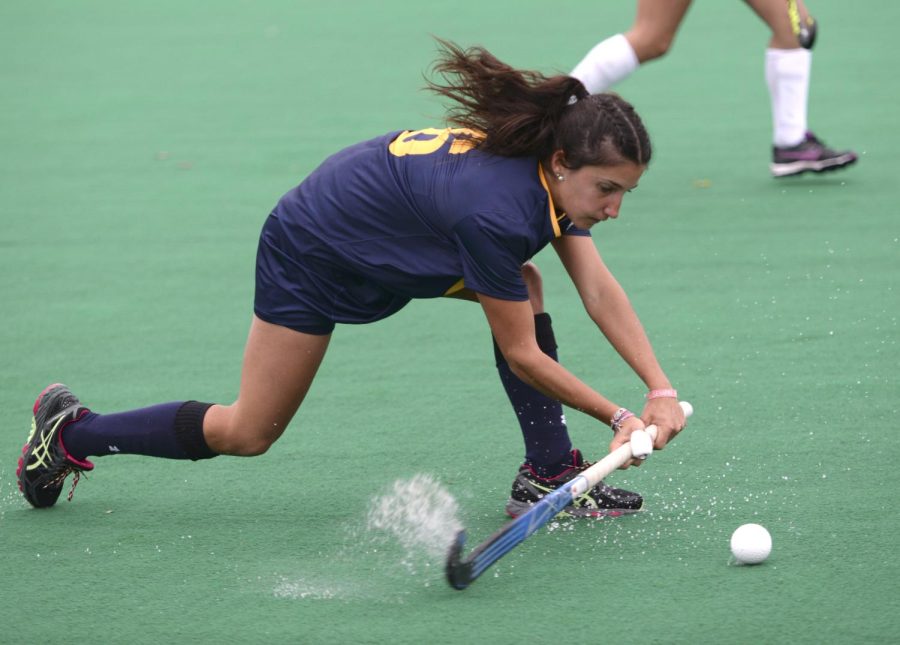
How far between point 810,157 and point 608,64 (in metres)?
1.17

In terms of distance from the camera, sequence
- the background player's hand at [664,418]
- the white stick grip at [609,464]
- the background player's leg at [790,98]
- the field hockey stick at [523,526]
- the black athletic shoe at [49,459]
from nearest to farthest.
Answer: the field hockey stick at [523,526], the white stick grip at [609,464], the background player's hand at [664,418], the black athletic shoe at [49,459], the background player's leg at [790,98]

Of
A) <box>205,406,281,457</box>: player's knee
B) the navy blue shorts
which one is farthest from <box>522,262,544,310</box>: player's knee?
<box>205,406,281,457</box>: player's knee

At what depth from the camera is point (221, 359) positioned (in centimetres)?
507

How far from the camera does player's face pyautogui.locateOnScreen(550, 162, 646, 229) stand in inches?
124

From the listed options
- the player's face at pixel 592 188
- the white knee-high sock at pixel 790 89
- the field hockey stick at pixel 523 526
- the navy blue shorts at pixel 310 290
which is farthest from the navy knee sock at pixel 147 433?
the white knee-high sock at pixel 790 89

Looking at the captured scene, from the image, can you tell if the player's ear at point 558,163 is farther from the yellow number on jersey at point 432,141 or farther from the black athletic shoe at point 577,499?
the black athletic shoe at point 577,499

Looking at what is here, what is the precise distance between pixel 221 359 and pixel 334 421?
31.2 inches

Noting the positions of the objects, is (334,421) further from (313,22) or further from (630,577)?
(313,22)

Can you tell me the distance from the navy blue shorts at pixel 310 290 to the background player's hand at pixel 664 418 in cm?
67

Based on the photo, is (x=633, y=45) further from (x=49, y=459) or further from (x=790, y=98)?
(x=49, y=459)

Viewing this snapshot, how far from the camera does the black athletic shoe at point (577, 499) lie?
3682 mm

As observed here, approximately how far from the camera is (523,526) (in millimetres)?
3135

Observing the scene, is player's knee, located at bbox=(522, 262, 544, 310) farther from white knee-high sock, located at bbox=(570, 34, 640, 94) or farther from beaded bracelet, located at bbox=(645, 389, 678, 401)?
white knee-high sock, located at bbox=(570, 34, 640, 94)

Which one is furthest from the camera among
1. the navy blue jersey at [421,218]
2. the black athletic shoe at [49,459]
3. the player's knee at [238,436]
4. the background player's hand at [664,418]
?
the black athletic shoe at [49,459]
